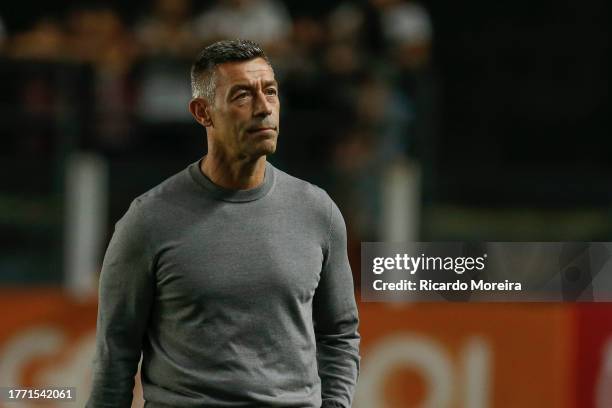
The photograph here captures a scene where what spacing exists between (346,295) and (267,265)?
0.88ft

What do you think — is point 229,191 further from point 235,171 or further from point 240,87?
point 240,87

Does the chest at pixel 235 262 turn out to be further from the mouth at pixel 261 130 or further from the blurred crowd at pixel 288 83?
the blurred crowd at pixel 288 83

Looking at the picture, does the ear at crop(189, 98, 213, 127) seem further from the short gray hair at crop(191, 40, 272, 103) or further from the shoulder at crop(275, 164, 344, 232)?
the shoulder at crop(275, 164, 344, 232)

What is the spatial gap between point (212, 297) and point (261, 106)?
448mm

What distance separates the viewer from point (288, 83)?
6.76 m

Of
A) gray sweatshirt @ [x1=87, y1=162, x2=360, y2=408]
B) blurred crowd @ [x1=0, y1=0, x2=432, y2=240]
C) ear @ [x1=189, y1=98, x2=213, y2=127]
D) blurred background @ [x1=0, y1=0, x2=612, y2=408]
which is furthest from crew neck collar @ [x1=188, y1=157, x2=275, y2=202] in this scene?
blurred crowd @ [x1=0, y1=0, x2=432, y2=240]

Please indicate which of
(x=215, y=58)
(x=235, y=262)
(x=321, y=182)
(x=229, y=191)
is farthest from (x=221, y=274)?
(x=321, y=182)

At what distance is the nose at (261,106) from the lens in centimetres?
279

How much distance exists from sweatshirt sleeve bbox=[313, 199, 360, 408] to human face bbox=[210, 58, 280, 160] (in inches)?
11.1

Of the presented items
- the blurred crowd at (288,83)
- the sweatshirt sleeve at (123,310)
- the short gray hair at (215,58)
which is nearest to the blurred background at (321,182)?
the blurred crowd at (288,83)

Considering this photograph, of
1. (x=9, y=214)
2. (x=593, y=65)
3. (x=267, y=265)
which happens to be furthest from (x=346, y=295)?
(x=593, y=65)

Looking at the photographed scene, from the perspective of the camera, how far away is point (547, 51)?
9.61 metres

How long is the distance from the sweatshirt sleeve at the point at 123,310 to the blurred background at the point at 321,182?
7.54ft

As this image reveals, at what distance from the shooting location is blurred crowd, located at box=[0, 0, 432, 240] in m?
6.55
